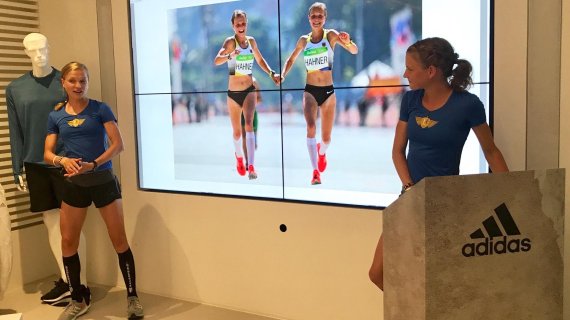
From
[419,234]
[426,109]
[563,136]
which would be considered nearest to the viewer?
[419,234]

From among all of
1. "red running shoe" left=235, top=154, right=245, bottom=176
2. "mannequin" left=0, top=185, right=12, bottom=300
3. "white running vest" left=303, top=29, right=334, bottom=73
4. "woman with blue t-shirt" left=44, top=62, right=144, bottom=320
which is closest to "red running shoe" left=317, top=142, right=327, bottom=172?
"white running vest" left=303, top=29, right=334, bottom=73

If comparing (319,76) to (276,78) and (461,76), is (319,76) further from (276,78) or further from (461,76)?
(461,76)

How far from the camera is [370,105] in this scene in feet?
11.0

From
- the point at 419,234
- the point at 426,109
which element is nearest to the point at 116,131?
the point at 426,109

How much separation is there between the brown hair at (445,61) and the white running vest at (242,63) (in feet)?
4.72

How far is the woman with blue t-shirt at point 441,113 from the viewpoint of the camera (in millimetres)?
2508

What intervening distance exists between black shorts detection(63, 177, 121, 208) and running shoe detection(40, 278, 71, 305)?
2.94 ft

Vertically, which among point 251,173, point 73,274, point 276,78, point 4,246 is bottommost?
point 73,274

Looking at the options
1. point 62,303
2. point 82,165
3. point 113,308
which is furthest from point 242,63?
point 62,303

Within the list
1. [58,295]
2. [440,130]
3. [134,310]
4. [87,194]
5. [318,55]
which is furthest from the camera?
[58,295]

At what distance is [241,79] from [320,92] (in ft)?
1.92

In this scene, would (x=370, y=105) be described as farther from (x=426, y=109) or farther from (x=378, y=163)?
(x=426, y=109)

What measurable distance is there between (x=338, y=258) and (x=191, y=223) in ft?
3.66

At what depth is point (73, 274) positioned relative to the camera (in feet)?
12.4
